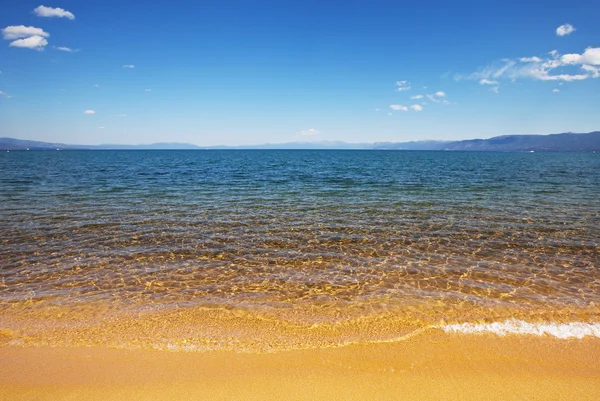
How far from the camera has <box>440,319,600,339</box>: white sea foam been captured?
5984 mm

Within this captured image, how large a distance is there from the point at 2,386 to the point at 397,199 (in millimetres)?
20992

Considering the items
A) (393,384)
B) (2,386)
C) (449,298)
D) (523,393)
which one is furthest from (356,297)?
(2,386)

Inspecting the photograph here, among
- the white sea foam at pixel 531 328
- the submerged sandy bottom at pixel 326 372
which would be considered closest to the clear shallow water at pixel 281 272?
the white sea foam at pixel 531 328

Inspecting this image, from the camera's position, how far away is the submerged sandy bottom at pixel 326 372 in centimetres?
448

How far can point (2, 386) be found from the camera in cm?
462

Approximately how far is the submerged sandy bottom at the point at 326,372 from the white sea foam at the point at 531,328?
249 millimetres

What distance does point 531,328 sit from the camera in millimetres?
6164

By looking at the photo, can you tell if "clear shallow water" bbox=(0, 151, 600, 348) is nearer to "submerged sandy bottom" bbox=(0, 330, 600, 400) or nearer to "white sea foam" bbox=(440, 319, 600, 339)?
"white sea foam" bbox=(440, 319, 600, 339)

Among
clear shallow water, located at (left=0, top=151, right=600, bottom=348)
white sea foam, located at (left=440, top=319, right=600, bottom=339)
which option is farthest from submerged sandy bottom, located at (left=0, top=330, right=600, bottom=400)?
clear shallow water, located at (left=0, top=151, right=600, bottom=348)

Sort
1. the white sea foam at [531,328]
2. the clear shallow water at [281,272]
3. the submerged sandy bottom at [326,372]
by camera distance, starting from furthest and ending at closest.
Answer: the clear shallow water at [281,272]
the white sea foam at [531,328]
the submerged sandy bottom at [326,372]

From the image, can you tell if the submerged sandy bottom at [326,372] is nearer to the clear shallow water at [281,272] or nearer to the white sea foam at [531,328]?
the white sea foam at [531,328]

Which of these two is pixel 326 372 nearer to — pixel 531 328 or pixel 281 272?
pixel 531 328

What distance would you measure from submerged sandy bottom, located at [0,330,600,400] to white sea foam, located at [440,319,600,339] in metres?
0.25

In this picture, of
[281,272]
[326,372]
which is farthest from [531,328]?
[281,272]
